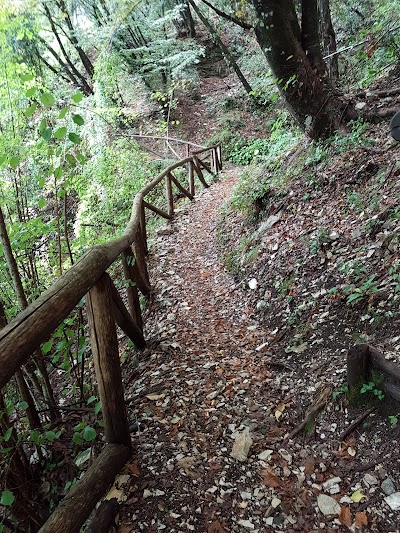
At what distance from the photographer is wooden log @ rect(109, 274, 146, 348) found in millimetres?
3322

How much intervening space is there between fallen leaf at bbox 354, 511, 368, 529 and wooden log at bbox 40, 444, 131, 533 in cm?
151

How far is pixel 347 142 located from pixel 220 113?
1542 centimetres

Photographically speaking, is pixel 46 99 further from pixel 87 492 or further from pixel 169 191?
pixel 169 191

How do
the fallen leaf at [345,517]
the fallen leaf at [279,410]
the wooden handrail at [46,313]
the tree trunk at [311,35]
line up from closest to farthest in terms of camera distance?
the wooden handrail at [46,313] → the fallen leaf at [345,517] → the fallen leaf at [279,410] → the tree trunk at [311,35]

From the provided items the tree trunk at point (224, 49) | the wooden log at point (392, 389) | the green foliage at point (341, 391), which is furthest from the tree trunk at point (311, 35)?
the tree trunk at point (224, 49)

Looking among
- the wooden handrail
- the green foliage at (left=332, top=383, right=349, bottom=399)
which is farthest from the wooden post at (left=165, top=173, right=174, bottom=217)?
the green foliage at (left=332, top=383, right=349, bottom=399)

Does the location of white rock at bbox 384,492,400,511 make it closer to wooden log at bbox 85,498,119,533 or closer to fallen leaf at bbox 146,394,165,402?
wooden log at bbox 85,498,119,533

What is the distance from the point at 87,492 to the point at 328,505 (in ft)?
4.87

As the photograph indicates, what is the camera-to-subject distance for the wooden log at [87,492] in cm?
205

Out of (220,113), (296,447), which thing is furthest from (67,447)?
(220,113)

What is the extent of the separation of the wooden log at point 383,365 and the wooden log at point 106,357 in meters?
1.82

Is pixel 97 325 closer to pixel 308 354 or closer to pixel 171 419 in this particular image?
pixel 171 419

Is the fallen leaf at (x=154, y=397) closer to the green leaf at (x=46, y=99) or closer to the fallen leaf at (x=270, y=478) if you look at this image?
the fallen leaf at (x=270, y=478)

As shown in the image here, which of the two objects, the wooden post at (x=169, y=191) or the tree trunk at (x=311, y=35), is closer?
the tree trunk at (x=311, y=35)
